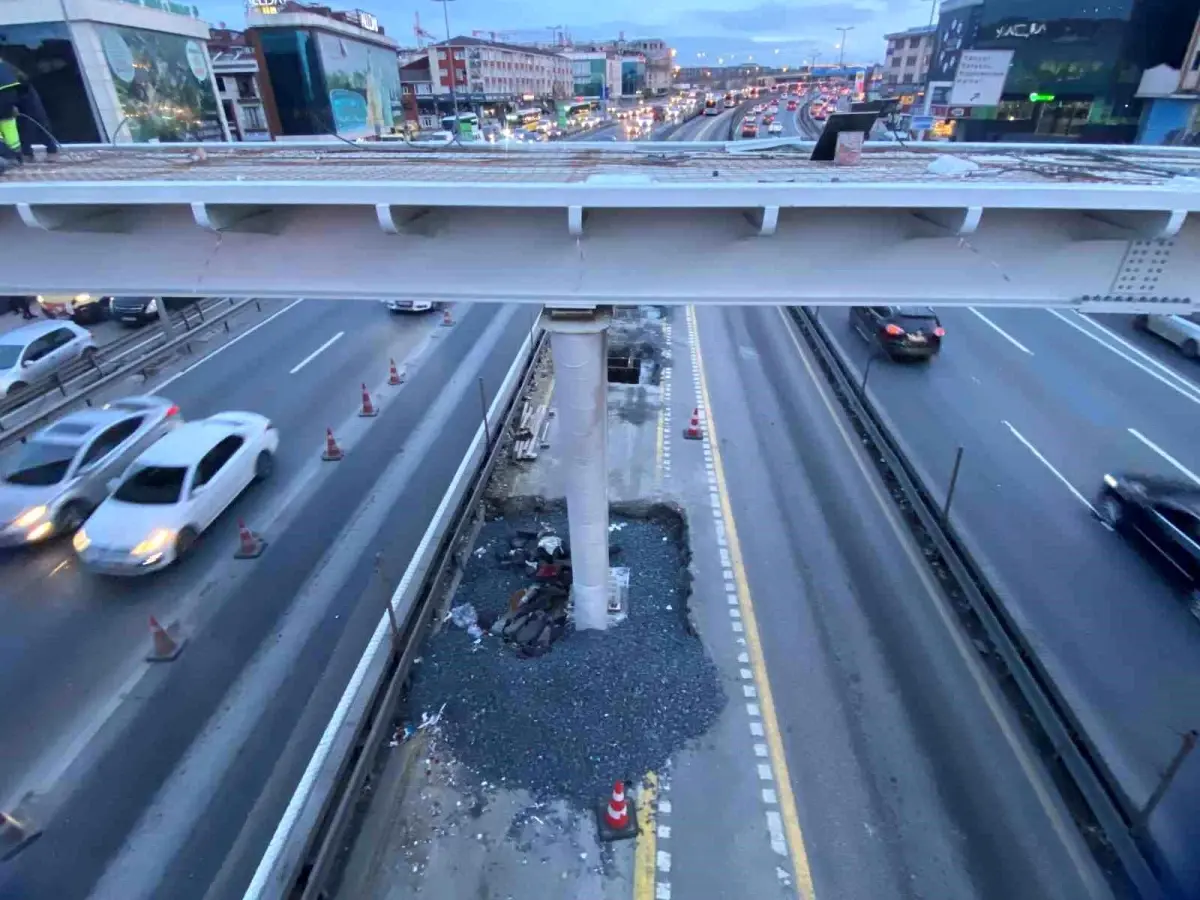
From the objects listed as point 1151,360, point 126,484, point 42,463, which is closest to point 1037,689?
point 126,484

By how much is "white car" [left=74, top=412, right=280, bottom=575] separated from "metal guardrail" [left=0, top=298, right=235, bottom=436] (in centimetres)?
624

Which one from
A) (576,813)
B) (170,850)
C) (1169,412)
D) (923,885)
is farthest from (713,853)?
(1169,412)

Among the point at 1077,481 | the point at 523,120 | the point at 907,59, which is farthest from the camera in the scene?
the point at 907,59

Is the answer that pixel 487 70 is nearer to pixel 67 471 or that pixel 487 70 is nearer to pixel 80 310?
pixel 80 310

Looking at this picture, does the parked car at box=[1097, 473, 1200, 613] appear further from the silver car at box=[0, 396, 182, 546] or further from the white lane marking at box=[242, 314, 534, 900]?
the silver car at box=[0, 396, 182, 546]

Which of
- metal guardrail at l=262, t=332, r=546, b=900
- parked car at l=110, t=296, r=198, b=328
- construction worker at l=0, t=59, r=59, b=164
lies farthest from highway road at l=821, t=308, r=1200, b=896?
parked car at l=110, t=296, r=198, b=328

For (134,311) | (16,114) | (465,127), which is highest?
(16,114)

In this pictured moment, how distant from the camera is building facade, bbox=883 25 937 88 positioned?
8781 cm

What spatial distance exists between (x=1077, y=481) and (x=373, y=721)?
547 inches

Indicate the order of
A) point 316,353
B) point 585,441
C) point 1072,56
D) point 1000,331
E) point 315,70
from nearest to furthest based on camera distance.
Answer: point 585,441
point 316,353
point 1000,331
point 315,70
point 1072,56

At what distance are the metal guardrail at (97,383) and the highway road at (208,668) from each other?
274cm

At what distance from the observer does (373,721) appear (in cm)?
789

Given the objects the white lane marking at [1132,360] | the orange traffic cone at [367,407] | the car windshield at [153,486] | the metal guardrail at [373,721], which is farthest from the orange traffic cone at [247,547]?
the white lane marking at [1132,360]

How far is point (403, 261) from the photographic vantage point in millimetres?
7008
